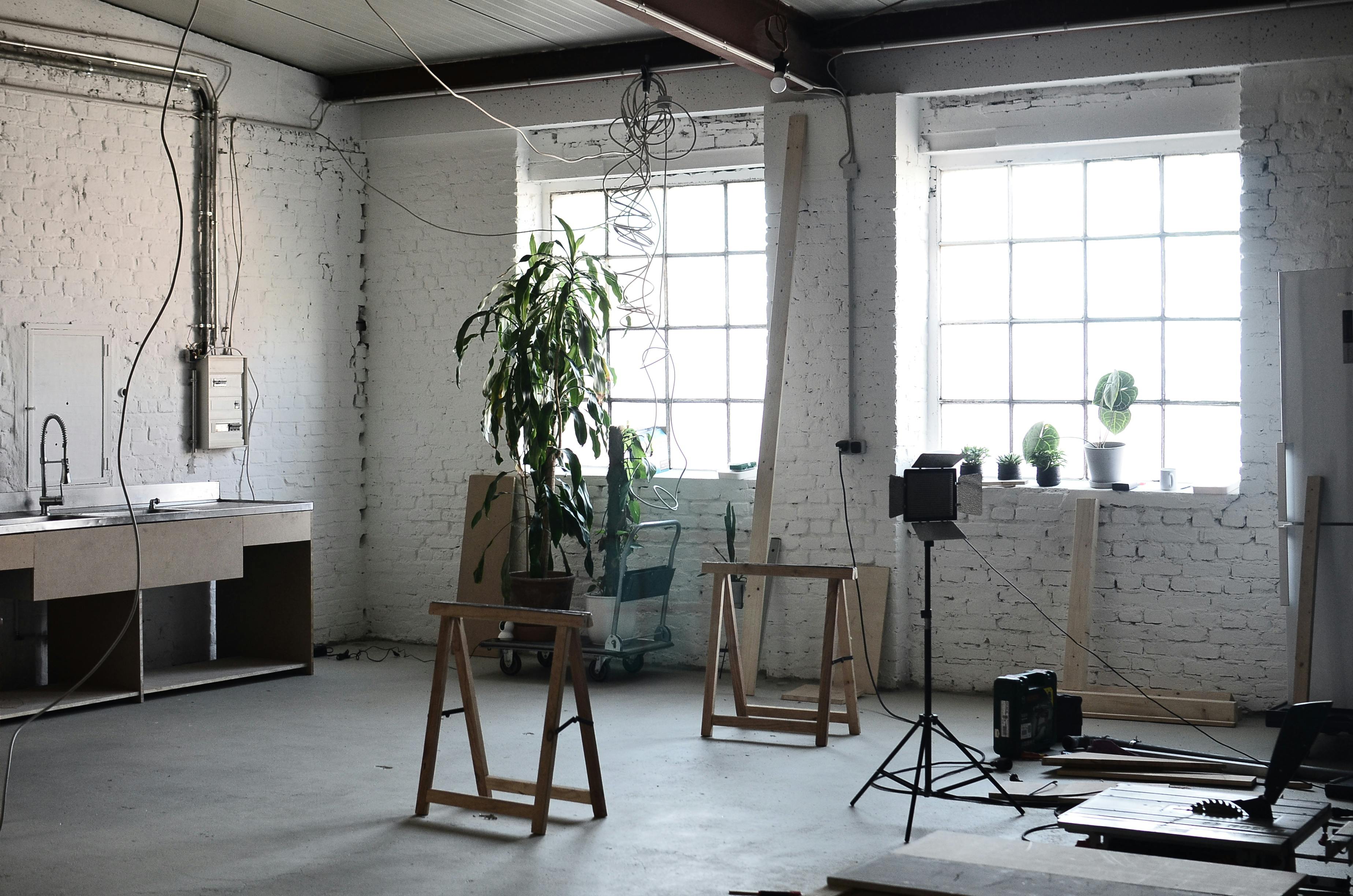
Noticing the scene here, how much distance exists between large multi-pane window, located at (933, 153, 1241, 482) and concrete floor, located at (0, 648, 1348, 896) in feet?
4.74

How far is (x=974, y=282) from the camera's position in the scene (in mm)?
6887

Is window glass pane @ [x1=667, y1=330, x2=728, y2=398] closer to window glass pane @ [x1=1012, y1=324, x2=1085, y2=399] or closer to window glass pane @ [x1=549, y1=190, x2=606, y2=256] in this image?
window glass pane @ [x1=549, y1=190, x2=606, y2=256]

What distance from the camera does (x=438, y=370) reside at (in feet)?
26.1

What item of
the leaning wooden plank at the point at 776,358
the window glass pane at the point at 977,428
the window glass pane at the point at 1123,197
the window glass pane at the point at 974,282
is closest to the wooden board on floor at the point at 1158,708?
the window glass pane at the point at 977,428

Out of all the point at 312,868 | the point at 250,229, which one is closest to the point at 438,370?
the point at 250,229

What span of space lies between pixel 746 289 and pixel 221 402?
117 inches

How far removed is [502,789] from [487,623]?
3.07 metres

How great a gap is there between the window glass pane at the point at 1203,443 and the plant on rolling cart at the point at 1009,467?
715mm

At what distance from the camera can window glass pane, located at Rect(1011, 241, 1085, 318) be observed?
663 centimetres

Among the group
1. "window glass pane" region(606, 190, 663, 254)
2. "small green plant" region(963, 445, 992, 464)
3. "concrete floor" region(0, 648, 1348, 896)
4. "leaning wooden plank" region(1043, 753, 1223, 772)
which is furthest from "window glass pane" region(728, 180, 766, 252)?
"leaning wooden plank" region(1043, 753, 1223, 772)

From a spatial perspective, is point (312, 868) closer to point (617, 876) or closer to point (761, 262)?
point (617, 876)

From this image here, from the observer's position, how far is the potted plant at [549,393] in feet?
22.7

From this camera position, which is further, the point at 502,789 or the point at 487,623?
the point at 487,623

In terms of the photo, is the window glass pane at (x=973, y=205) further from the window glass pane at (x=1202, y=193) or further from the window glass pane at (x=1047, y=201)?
the window glass pane at (x=1202, y=193)
